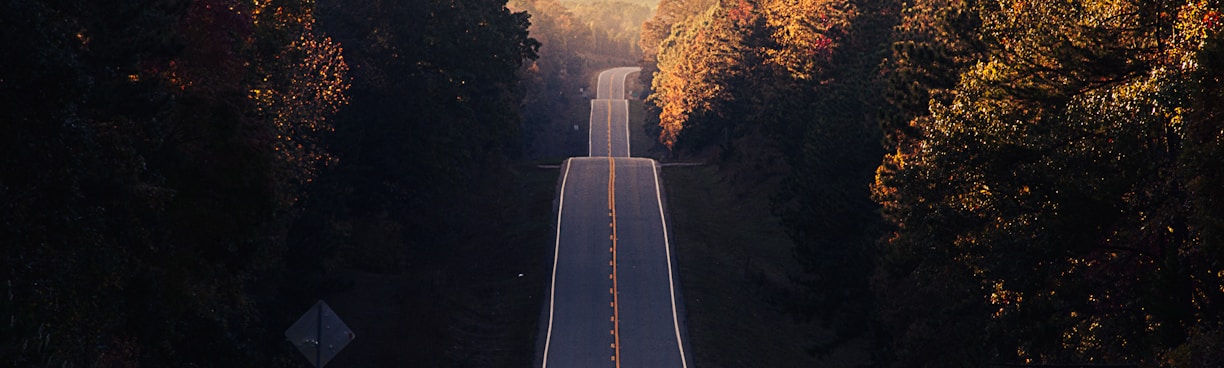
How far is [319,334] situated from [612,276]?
1206 inches

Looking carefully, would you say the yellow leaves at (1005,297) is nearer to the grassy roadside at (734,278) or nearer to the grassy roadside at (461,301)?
the grassy roadside at (734,278)

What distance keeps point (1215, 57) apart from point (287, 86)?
2404cm

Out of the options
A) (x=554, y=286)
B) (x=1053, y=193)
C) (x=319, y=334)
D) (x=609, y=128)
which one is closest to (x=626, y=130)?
(x=609, y=128)

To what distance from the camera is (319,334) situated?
18.4 metres

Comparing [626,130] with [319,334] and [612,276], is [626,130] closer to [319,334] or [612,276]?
[612,276]

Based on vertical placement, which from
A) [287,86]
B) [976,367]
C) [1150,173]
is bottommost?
[976,367]

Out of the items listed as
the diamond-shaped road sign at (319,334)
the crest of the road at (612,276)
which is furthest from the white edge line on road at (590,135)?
the diamond-shaped road sign at (319,334)

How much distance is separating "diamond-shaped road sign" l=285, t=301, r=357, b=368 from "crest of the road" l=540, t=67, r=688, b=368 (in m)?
18.7

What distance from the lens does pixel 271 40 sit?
30.5m

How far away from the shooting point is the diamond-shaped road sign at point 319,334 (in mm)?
18453

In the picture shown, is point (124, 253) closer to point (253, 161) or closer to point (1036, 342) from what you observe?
point (253, 161)

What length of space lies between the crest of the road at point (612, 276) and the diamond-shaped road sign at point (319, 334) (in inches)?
737

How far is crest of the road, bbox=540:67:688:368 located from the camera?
38.8 meters

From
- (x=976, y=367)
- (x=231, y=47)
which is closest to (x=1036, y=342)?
(x=976, y=367)
